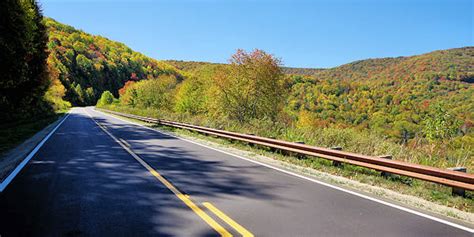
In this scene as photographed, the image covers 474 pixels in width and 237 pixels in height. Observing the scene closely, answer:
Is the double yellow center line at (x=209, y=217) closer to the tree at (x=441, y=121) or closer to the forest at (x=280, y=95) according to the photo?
the forest at (x=280, y=95)

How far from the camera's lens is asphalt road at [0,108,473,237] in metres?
4.19

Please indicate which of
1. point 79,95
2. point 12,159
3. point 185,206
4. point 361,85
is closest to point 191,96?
point 12,159

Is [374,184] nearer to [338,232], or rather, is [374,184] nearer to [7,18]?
[338,232]

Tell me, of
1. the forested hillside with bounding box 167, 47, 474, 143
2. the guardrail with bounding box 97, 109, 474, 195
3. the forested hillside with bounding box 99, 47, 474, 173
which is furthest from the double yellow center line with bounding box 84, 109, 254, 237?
the forested hillside with bounding box 167, 47, 474, 143

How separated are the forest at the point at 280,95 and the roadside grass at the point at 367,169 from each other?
0.22 feet

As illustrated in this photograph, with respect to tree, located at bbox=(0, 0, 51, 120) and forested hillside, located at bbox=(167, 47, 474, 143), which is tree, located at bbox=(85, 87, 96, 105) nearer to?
forested hillside, located at bbox=(167, 47, 474, 143)

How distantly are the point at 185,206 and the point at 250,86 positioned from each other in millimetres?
25640

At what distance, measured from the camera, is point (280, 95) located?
103ft

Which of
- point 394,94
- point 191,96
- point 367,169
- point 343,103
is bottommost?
point 367,169

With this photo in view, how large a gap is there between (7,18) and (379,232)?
70.0 ft

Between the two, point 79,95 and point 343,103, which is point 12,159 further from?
point 79,95

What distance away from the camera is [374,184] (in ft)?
22.6

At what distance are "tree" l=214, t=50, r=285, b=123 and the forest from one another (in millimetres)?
97

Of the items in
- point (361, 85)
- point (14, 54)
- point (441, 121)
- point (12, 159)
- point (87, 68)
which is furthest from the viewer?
point (87, 68)
